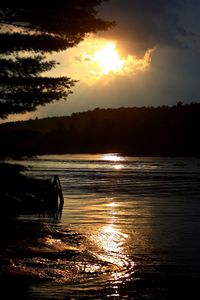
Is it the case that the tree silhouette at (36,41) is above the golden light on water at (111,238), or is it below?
above

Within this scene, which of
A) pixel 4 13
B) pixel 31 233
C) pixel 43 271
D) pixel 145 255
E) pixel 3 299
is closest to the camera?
pixel 3 299

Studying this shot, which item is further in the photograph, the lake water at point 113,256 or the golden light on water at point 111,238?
the golden light on water at point 111,238

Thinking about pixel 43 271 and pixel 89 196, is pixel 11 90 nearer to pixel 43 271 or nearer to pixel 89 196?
pixel 43 271

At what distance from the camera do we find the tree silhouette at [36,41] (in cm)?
1998

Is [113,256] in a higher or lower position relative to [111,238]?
higher

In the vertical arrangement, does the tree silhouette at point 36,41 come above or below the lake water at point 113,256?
above

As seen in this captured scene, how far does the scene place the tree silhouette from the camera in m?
20.0

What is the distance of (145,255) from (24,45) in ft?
26.9

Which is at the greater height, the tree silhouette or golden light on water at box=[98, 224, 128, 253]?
the tree silhouette

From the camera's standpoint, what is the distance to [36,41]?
2041cm

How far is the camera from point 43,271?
47.4 feet

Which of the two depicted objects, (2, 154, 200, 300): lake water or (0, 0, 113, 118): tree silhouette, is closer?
(2, 154, 200, 300): lake water

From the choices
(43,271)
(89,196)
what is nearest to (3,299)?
(43,271)

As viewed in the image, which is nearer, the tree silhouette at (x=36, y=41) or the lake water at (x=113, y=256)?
the lake water at (x=113, y=256)
